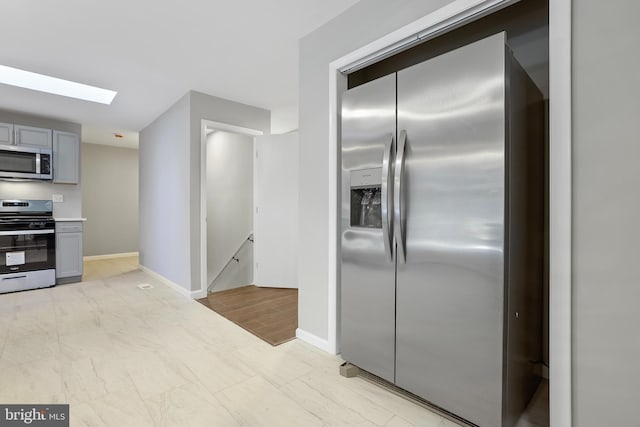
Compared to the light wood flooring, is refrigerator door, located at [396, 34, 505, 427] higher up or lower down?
higher up

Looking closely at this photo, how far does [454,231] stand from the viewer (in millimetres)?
1432

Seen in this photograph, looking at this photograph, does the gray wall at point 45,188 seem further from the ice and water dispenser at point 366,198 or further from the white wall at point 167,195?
the ice and water dispenser at point 366,198

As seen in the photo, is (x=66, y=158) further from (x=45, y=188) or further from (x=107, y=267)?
(x=107, y=267)

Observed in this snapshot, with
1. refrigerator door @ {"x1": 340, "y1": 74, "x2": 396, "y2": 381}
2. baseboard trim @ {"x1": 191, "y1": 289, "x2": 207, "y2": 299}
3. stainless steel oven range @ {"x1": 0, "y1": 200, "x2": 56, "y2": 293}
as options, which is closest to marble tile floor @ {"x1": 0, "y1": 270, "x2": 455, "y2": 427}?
refrigerator door @ {"x1": 340, "y1": 74, "x2": 396, "y2": 381}

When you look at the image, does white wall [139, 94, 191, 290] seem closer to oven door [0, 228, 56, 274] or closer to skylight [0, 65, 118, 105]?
skylight [0, 65, 118, 105]

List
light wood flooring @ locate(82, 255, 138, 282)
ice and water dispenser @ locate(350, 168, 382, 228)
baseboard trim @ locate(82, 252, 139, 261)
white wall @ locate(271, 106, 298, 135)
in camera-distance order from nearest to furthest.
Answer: ice and water dispenser @ locate(350, 168, 382, 228)
white wall @ locate(271, 106, 298, 135)
light wood flooring @ locate(82, 255, 138, 282)
baseboard trim @ locate(82, 252, 139, 261)

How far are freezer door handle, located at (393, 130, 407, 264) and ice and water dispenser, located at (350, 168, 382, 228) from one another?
18 cm

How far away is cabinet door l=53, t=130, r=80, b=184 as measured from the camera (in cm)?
451

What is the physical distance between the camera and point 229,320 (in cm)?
296

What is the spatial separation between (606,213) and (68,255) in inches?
236

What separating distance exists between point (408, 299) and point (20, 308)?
4.26 metres

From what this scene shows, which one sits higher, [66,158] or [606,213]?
[66,158]

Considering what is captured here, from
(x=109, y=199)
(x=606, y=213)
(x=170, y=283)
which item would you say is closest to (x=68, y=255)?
(x=170, y=283)

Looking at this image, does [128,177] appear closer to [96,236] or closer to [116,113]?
[96,236]
